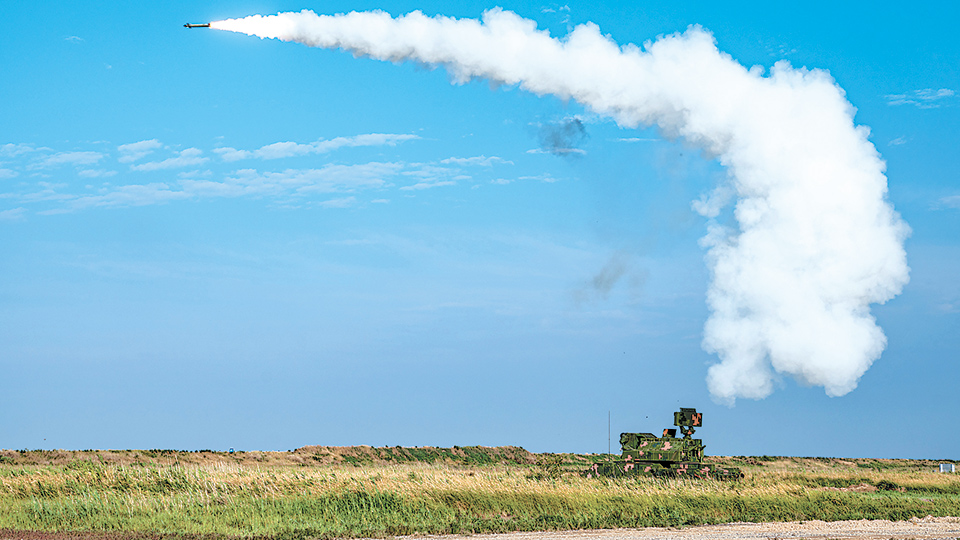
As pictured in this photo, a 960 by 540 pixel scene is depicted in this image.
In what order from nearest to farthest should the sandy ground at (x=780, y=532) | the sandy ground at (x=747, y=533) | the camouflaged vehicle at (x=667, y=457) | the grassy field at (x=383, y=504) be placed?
the sandy ground at (x=747, y=533) < the sandy ground at (x=780, y=532) < the grassy field at (x=383, y=504) < the camouflaged vehicle at (x=667, y=457)

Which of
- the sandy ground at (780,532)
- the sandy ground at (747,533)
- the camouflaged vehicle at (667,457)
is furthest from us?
the camouflaged vehicle at (667,457)

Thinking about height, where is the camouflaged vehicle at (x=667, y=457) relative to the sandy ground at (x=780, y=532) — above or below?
above

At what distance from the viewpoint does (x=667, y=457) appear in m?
40.4

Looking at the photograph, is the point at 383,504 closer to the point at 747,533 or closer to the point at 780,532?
the point at 747,533

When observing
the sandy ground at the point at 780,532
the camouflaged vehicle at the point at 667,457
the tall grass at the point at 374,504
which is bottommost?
the sandy ground at the point at 780,532

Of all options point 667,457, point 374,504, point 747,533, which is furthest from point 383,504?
point 667,457

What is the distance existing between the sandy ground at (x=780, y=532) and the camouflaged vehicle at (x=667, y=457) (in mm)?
11522

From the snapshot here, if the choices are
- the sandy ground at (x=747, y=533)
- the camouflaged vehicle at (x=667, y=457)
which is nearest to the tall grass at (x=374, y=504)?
the sandy ground at (x=747, y=533)

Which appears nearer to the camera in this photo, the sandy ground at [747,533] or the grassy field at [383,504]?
the sandy ground at [747,533]

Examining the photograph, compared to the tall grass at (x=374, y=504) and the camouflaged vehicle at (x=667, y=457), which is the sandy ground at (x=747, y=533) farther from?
the camouflaged vehicle at (x=667, y=457)

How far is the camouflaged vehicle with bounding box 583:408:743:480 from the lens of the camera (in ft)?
130

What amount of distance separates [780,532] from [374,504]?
1042cm

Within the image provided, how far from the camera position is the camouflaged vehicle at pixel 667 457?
3966 centimetres

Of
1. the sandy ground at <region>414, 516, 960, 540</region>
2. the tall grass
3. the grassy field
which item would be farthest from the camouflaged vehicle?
the sandy ground at <region>414, 516, 960, 540</region>
